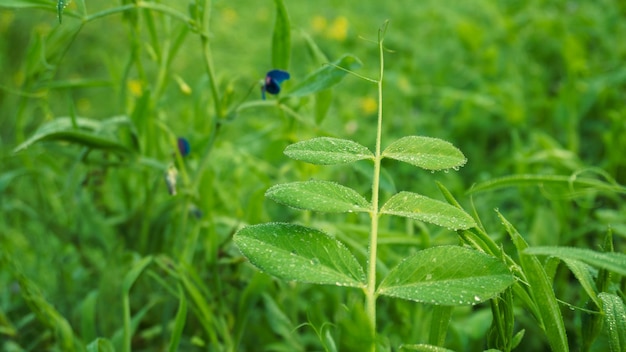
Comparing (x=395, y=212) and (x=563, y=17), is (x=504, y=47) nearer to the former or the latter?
(x=563, y=17)

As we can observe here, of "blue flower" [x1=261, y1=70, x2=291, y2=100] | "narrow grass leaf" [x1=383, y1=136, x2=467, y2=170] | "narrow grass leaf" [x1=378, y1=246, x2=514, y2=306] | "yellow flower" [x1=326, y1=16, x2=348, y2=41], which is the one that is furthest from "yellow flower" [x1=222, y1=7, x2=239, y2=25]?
"narrow grass leaf" [x1=378, y1=246, x2=514, y2=306]

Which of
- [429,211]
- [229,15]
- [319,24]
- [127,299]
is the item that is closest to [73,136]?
[127,299]

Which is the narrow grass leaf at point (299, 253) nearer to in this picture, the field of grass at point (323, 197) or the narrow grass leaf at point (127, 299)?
the field of grass at point (323, 197)

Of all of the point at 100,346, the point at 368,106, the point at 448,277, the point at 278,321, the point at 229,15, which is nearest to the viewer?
the point at 448,277

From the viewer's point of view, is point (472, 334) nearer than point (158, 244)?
Yes

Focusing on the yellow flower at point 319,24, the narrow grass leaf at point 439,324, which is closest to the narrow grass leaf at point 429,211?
the narrow grass leaf at point 439,324

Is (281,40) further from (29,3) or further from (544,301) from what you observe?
(544,301)

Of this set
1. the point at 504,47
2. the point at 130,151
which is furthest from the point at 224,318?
the point at 504,47

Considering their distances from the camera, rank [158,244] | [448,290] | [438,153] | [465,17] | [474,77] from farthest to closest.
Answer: [465,17]
[474,77]
[158,244]
[438,153]
[448,290]
